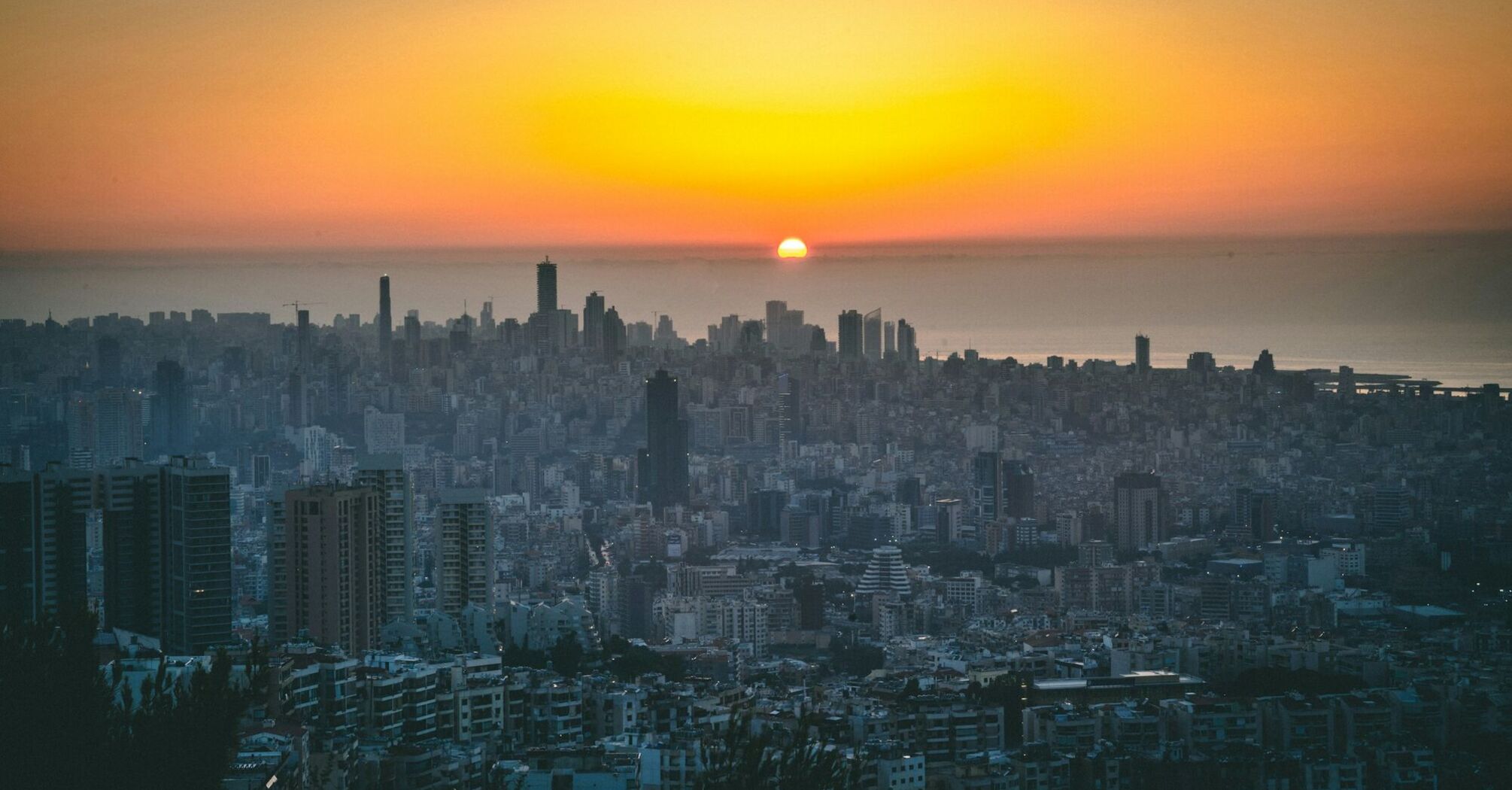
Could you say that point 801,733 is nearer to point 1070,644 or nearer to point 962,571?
point 1070,644

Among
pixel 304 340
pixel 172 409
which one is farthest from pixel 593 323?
pixel 172 409

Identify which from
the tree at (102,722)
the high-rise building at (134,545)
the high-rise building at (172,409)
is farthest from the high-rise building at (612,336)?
the tree at (102,722)

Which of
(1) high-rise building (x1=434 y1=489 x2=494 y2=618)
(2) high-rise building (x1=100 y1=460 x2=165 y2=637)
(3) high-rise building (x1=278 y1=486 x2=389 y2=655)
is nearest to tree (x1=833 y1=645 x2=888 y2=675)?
(1) high-rise building (x1=434 y1=489 x2=494 y2=618)

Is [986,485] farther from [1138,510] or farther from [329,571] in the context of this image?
[329,571]

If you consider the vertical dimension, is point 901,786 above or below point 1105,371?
below

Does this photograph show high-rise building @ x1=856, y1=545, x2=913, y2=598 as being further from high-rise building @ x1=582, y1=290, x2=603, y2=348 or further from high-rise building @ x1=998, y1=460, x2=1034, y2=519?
high-rise building @ x1=582, y1=290, x2=603, y2=348

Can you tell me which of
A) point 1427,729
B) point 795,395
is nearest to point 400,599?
point 1427,729
